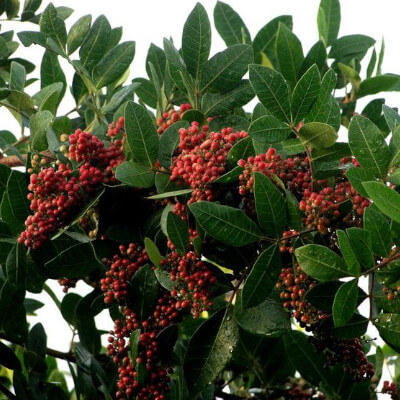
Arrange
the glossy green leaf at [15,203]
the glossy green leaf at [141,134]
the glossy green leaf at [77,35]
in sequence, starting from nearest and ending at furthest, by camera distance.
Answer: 1. the glossy green leaf at [141,134]
2. the glossy green leaf at [15,203]
3. the glossy green leaf at [77,35]

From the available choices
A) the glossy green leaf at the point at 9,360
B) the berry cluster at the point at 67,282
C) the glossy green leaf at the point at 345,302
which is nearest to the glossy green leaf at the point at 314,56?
the glossy green leaf at the point at 345,302

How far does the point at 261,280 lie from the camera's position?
128 centimetres

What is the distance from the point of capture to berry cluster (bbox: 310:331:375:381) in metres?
1.46

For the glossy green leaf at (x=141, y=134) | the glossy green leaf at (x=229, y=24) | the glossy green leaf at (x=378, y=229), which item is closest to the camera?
the glossy green leaf at (x=378, y=229)

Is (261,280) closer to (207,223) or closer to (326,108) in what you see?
(207,223)

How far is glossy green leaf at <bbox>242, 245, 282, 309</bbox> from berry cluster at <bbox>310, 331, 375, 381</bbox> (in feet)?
0.76

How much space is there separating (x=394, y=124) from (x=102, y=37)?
0.77 m

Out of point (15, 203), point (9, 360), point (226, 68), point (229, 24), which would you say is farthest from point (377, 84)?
point (9, 360)

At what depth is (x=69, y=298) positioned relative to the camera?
1893mm

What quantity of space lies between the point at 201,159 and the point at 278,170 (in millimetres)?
142

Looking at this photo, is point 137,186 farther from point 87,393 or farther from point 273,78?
point 87,393

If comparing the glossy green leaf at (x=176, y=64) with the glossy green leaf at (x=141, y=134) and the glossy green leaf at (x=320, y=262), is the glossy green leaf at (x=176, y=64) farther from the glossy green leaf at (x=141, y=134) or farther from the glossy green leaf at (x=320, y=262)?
the glossy green leaf at (x=320, y=262)

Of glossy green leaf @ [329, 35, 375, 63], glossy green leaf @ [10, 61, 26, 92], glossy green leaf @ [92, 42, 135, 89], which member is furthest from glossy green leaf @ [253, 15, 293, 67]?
glossy green leaf @ [10, 61, 26, 92]

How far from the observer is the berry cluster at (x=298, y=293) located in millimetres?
1326
